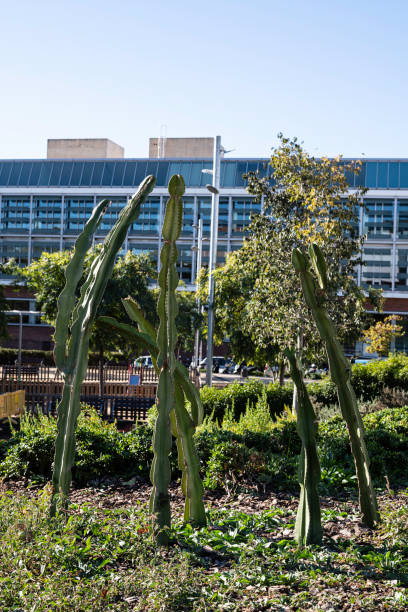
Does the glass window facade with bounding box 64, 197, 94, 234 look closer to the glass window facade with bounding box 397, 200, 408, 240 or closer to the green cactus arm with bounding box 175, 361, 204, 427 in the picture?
the glass window facade with bounding box 397, 200, 408, 240

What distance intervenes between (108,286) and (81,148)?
1715 inches

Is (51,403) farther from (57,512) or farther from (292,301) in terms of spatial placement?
(57,512)

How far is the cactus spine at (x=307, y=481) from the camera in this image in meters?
4.61

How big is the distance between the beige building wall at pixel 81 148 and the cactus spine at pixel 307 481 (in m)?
58.3

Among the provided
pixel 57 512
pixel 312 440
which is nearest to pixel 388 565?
pixel 312 440

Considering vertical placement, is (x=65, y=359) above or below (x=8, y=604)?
above

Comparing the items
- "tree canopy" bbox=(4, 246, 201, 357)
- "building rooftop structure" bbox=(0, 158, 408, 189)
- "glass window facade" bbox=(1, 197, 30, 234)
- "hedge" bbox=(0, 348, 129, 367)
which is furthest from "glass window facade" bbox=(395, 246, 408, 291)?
"tree canopy" bbox=(4, 246, 201, 357)

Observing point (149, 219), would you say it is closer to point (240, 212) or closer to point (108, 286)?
point (240, 212)

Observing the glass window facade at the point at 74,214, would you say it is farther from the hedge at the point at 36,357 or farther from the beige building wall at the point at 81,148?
the hedge at the point at 36,357

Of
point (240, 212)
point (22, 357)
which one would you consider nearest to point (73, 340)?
point (22, 357)

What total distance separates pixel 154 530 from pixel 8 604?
118cm

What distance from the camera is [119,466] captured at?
739cm

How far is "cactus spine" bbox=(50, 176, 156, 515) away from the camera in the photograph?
15.5 ft

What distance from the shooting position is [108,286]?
20469 mm
